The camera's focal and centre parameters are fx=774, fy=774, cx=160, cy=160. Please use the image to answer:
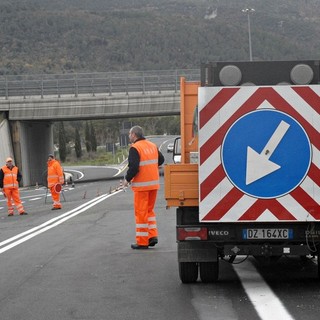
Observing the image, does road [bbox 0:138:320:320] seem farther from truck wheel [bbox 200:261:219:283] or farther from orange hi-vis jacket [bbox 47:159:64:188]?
orange hi-vis jacket [bbox 47:159:64:188]

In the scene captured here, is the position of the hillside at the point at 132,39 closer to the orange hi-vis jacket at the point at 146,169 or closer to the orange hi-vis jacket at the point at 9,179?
the orange hi-vis jacket at the point at 9,179

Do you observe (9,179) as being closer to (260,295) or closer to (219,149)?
(219,149)

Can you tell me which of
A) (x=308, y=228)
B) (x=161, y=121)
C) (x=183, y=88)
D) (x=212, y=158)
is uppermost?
(x=183, y=88)

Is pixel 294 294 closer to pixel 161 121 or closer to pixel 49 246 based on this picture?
pixel 49 246

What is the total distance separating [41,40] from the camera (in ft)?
541

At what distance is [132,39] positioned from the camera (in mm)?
174250

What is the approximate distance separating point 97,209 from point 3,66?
128906 mm

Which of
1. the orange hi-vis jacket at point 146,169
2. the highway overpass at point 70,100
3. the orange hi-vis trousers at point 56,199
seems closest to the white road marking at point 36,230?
the orange hi-vis trousers at point 56,199

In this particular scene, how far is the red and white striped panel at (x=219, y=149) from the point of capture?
7.82 m

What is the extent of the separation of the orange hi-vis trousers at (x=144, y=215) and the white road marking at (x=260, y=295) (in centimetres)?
198

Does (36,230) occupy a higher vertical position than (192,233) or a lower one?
lower

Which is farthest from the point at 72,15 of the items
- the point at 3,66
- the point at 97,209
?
the point at 97,209

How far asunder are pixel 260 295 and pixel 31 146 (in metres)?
45.0

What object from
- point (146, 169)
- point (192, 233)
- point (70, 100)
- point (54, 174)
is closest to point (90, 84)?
point (70, 100)
